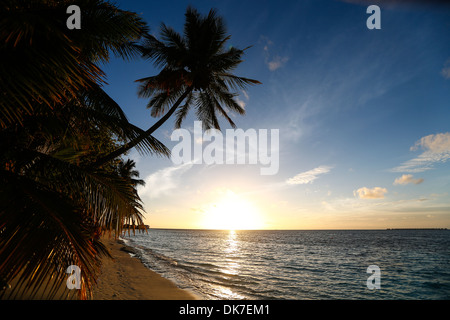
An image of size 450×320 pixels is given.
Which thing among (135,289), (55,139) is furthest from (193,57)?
(135,289)

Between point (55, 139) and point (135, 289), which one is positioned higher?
point (55, 139)

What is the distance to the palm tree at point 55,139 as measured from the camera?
2.07m

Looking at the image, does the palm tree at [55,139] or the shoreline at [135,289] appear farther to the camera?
the shoreline at [135,289]

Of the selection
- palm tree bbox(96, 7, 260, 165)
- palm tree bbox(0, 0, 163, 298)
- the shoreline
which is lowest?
the shoreline

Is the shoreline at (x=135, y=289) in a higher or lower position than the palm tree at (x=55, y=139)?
lower

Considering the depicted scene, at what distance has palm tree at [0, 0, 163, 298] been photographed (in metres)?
2.07

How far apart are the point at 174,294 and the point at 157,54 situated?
36.0ft

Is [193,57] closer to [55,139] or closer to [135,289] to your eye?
[55,139]

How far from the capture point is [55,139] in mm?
3877

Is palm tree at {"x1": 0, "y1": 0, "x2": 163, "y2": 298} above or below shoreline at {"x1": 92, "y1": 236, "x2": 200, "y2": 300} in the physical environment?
above

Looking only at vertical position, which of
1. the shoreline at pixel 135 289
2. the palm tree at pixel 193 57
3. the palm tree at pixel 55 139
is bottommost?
the shoreline at pixel 135 289

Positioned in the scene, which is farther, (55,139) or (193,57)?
(193,57)

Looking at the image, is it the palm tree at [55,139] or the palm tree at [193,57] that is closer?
the palm tree at [55,139]
